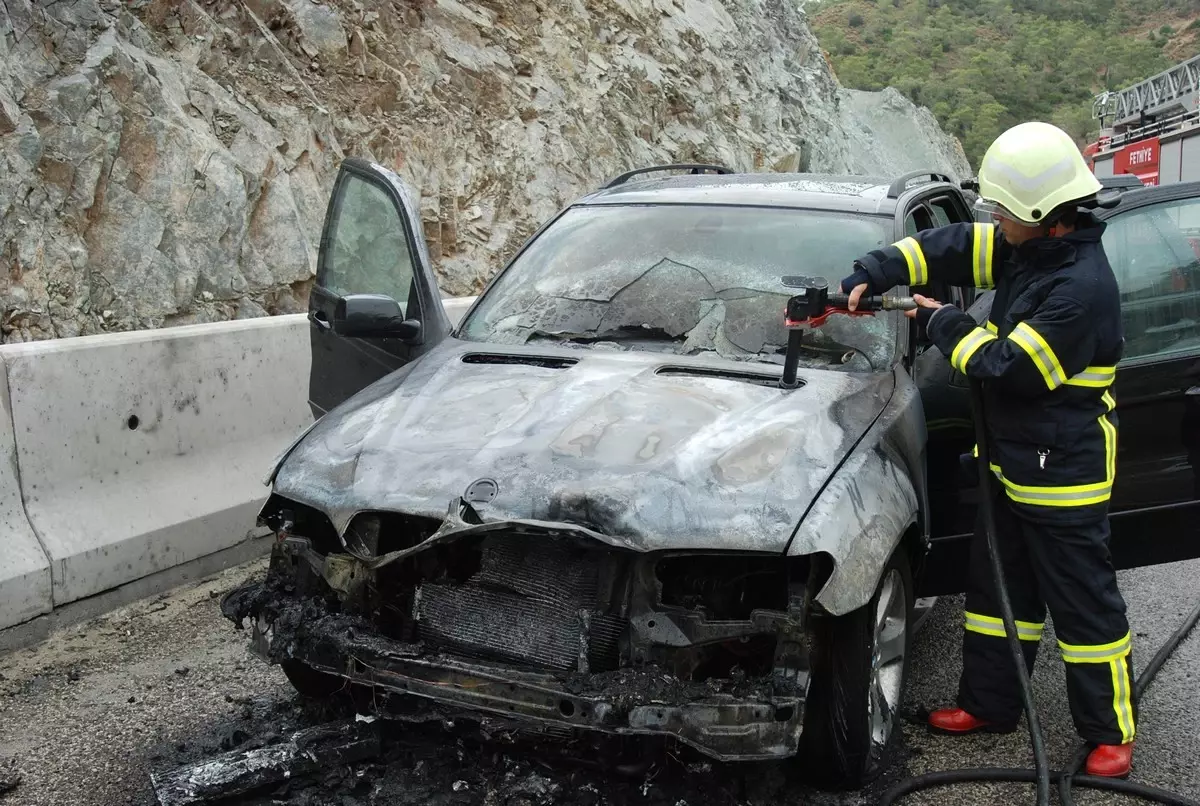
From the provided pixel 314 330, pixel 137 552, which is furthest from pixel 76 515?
pixel 314 330

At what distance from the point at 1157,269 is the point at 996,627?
1.49 meters

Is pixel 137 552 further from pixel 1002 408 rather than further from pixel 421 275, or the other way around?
pixel 1002 408

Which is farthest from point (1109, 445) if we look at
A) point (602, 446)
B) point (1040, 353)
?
point (602, 446)

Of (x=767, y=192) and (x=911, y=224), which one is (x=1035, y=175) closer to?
(x=911, y=224)

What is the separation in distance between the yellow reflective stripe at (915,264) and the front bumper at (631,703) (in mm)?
1541

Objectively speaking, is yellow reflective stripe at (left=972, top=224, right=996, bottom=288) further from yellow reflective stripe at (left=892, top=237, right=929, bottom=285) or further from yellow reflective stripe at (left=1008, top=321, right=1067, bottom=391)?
yellow reflective stripe at (left=1008, top=321, right=1067, bottom=391)

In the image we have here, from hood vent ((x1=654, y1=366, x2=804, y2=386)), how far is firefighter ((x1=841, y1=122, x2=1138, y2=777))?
37 cm

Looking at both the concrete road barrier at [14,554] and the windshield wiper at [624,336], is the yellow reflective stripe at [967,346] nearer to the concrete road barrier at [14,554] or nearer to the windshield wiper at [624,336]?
the windshield wiper at [624,336]

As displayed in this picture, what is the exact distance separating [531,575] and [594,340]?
3.96 feet

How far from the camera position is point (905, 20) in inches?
3204

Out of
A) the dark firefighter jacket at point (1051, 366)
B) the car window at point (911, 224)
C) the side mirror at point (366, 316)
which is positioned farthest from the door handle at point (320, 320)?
the dark firefighter jacket at point (1051, 366)

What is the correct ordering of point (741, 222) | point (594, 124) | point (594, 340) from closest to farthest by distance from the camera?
point (594, 340) → point (741, 222) → point (594, 124)

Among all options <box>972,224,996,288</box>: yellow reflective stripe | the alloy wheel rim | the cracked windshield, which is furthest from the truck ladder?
the alloy wheel rim

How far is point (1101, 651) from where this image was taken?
3.67m
